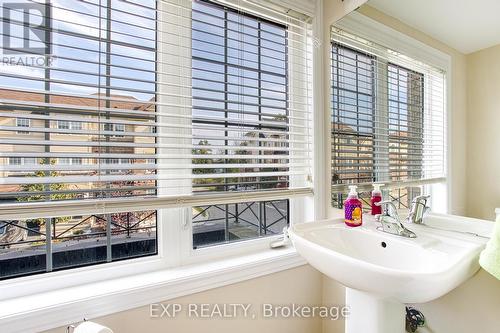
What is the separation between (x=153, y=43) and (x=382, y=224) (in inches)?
48.6

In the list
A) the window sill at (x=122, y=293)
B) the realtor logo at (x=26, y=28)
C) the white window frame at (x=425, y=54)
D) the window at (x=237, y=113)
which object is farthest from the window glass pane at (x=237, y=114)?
the realtor logo at (x=26, y=28)

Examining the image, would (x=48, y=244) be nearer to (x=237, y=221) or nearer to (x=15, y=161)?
(x=15, y=161)

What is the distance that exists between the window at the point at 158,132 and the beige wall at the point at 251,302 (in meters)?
0.20

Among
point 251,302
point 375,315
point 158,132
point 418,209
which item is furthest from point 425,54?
point 251,302

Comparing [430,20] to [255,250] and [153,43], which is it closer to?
[153,43]

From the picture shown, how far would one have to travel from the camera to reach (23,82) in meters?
0.88

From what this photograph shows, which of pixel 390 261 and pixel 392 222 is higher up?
pixel 392 222

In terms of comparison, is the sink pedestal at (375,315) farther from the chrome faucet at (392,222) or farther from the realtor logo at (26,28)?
the realtor logo at (26,28)

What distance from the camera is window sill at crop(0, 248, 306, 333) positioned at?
0.81 m

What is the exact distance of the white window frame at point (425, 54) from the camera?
0.99 metres

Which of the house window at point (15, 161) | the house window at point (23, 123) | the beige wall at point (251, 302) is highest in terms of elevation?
the house window at point (23, 123)

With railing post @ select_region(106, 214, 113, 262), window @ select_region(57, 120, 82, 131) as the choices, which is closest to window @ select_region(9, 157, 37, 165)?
window @ select_region(57, 120, 82, 131)

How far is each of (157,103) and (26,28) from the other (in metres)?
0.48

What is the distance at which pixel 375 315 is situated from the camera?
850mm
